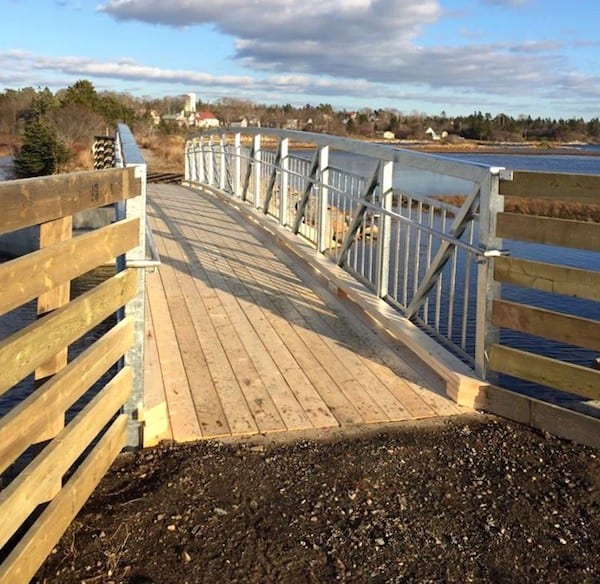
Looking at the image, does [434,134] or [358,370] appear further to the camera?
[434,134]

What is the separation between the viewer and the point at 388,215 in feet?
17.0

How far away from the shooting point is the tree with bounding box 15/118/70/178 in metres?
36.9

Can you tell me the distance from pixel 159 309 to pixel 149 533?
3.21 m

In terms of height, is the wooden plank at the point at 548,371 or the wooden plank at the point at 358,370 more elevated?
the wooden plank at the point at 548,371

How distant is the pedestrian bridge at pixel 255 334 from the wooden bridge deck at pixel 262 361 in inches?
0.6

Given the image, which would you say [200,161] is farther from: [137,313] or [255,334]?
[137,313]

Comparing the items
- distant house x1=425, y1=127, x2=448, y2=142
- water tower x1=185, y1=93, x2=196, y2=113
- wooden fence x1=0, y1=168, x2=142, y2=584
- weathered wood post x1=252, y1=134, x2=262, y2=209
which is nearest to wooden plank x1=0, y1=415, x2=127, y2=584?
wooden fence x1=0, y1=168, x2=142, y2=584

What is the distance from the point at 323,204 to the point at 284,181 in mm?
1791

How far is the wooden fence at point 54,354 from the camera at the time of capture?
198 cm

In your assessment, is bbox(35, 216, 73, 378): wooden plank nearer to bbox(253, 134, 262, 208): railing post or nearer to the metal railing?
the metal railing

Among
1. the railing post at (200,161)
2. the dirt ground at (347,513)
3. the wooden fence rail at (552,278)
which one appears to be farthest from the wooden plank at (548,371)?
the railing post at (200,161)

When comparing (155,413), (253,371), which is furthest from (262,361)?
(155,413)

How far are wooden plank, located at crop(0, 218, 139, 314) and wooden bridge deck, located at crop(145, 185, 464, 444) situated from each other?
3.12 ft

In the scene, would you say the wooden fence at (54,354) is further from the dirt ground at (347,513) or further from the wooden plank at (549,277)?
the wooden plank at (549,277)
